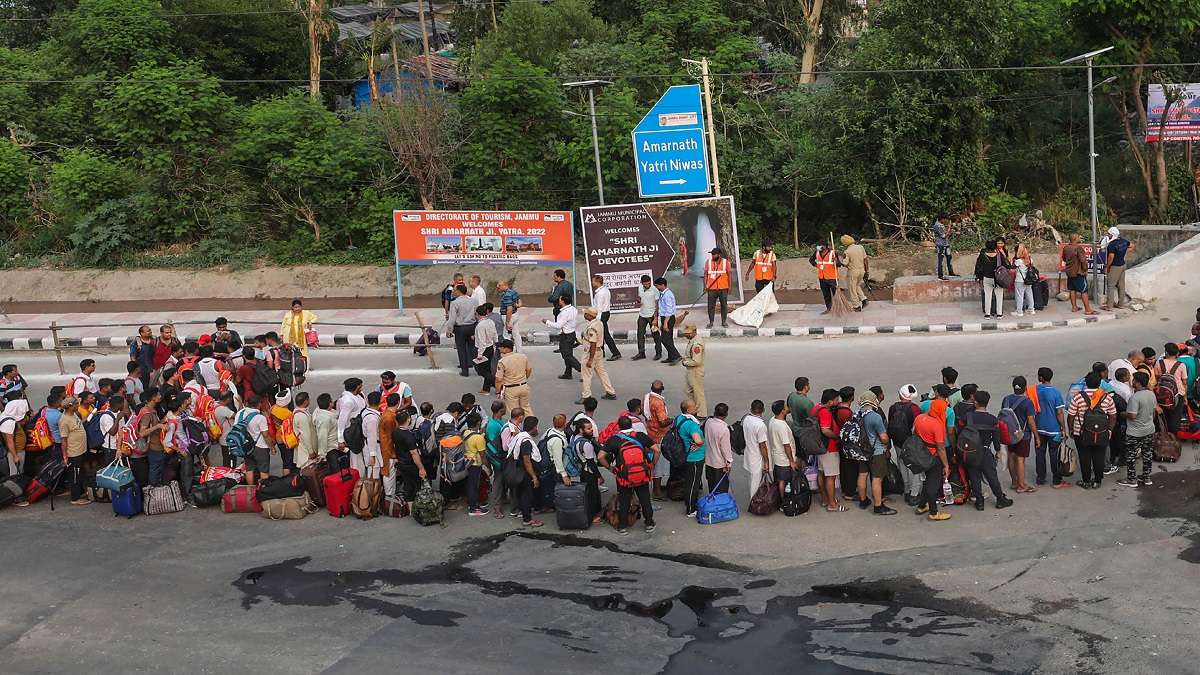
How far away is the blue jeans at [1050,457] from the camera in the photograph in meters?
12.4

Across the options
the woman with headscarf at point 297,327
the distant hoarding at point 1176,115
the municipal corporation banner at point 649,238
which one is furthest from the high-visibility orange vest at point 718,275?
the distant hoarding at point 1176,115

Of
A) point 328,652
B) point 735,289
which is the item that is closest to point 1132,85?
point 735,289

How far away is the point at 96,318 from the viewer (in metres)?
26.1

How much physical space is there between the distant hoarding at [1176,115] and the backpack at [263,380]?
20.4 m

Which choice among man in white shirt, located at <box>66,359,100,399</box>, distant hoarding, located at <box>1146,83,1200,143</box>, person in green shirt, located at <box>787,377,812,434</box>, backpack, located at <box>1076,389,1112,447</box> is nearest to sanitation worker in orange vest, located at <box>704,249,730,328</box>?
person in green shirt, located at <box>787,377,812,434</box>

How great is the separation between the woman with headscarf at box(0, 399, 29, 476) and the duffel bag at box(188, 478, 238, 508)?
2.18 metres

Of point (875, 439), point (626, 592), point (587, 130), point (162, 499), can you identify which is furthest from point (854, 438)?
point (587, 130)

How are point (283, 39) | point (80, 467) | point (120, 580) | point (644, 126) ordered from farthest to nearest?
point (283, 39) < point (644, 126) < point (80, 467) < point (120, 580)

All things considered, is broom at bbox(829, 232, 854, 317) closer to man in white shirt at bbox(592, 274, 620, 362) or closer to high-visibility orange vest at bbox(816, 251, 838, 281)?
high-visibility orange vest at bbox(816, 251, 838, 281)

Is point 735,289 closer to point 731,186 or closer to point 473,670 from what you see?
point 731,186

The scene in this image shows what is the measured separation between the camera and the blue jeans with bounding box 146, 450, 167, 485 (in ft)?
44.2

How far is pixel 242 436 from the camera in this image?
13.4 metres

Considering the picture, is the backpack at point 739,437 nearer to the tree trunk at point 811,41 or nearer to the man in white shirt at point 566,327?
the man in white shirt at point 566,327

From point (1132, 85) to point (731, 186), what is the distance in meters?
9.12
